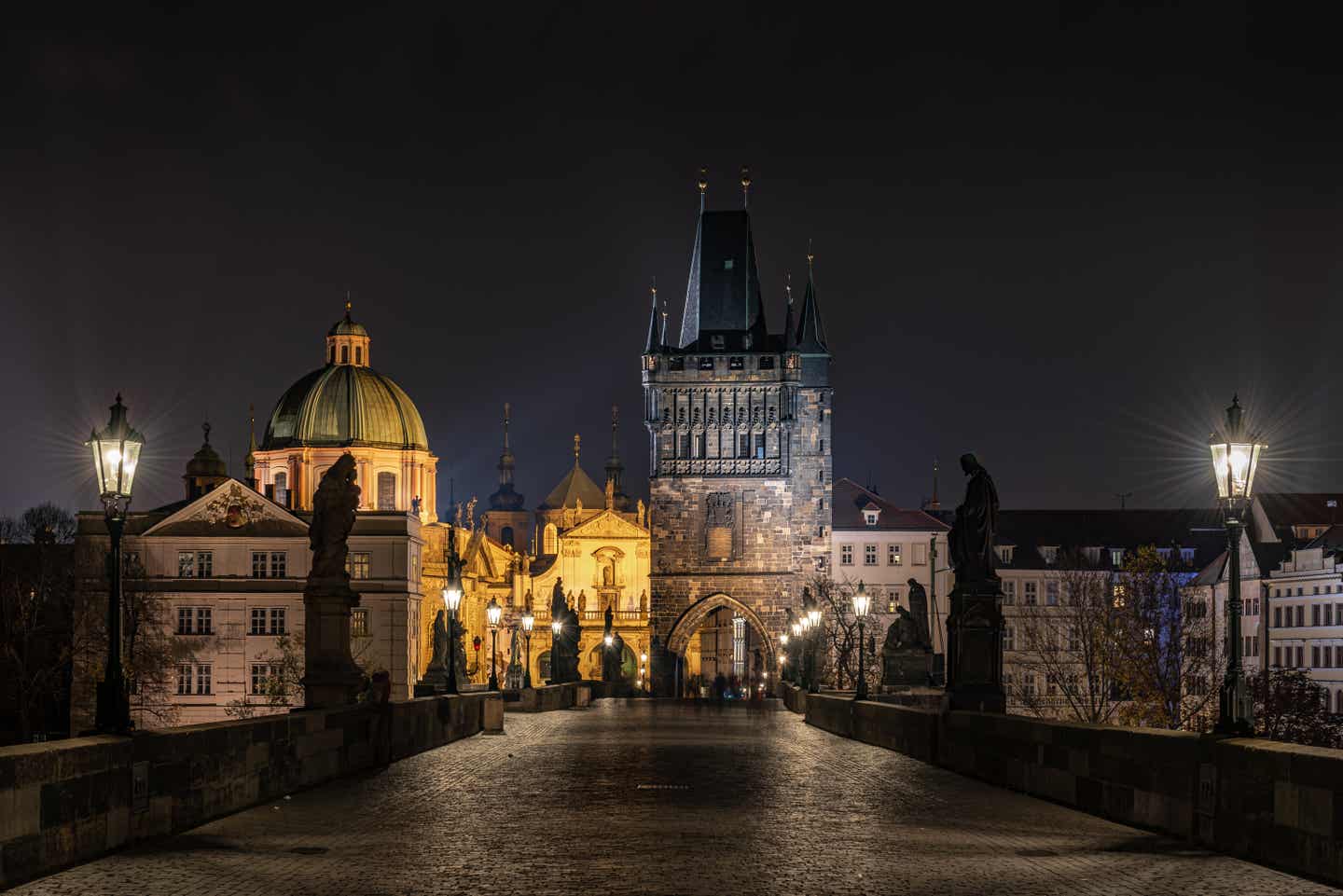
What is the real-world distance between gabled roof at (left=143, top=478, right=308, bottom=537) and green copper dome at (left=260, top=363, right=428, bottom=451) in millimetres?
26509

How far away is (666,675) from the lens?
364ft

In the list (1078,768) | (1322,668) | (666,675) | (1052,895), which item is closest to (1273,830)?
(1052,895)

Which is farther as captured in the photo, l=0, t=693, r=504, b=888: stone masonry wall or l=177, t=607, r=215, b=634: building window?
l=177, t=607, r=215, b=634: building window

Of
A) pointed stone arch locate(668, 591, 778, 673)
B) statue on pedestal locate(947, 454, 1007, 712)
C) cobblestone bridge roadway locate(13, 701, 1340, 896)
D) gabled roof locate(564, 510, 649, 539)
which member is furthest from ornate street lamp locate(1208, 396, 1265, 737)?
gabled roof locate(564, 510, 649, 539)

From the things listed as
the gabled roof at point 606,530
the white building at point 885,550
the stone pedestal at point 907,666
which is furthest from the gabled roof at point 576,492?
the stone pedestal at point 907,666

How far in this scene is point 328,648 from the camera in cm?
2630

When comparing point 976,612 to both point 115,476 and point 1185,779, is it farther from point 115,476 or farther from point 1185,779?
point 115,476

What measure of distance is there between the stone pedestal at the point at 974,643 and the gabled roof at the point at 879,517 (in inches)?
3612

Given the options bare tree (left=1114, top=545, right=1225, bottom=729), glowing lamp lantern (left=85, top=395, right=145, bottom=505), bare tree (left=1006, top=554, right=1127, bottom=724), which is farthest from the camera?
bare tree (left=1006, top=554, right=1127, bottom=724)

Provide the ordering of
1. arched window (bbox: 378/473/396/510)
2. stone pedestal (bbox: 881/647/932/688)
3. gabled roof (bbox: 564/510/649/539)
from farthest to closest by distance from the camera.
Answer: gabled roof (bbox: 564/510/649/539)
arched window (bbox: 378/473/396/510)
stone pedestal (bbox: 881/647/932/688)

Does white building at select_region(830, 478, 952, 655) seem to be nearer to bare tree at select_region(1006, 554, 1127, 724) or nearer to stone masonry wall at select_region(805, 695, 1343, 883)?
bare tree at select_region(1006, 554, 1127, 724)

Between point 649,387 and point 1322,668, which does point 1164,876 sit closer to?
point 1322,668

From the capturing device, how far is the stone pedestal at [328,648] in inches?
1021

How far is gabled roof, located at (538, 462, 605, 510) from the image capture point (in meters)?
189
